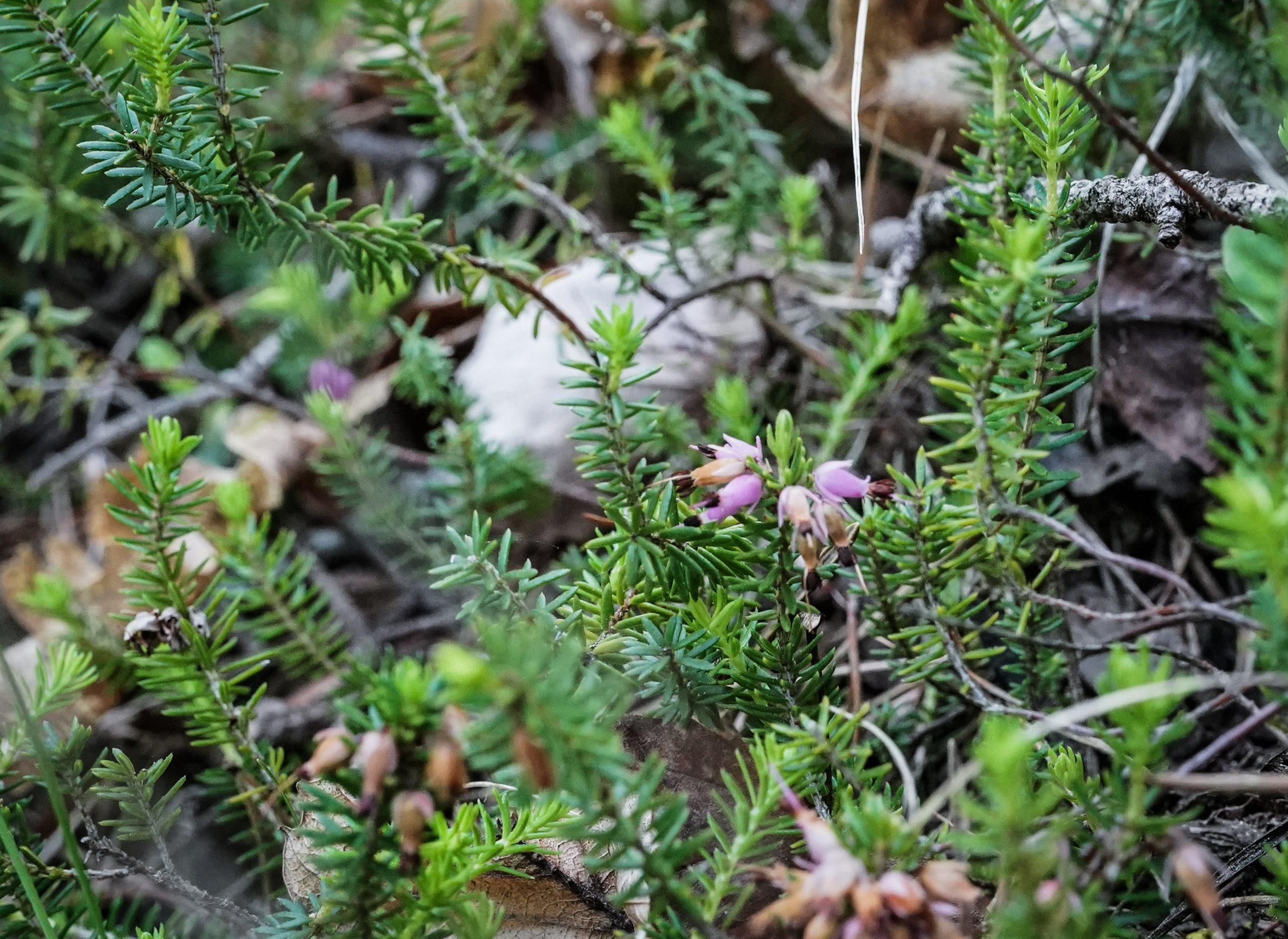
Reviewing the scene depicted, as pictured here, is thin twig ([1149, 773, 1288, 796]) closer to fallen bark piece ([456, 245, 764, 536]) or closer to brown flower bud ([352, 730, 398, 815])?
brown flower bud ([352, 730, 398, 815])

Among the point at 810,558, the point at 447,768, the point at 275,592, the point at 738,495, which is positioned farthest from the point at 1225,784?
the point at 275,592

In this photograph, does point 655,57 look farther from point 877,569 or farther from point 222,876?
point 222,876

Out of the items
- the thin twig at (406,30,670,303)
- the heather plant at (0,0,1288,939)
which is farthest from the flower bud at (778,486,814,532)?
the thin twig at (406,30,670,303)

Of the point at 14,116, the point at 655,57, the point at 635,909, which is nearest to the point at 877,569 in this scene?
the point at 635,909

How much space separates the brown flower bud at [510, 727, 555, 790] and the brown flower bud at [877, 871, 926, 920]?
311mm

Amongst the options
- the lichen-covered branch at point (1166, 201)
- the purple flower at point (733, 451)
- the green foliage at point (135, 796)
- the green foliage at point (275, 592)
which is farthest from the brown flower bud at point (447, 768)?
the lichen-covered branch at point (1166, 201)

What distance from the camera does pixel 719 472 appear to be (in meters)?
1.08

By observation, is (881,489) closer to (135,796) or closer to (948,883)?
(948,883)

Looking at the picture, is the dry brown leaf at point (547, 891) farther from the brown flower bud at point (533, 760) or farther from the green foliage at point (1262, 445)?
the green foliage at point (1262, 445)

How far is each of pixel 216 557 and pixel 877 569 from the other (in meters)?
1.13

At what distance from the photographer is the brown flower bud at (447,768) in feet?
2.54

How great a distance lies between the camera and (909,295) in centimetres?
160

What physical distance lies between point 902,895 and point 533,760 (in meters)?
0.34

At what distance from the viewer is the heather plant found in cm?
82
